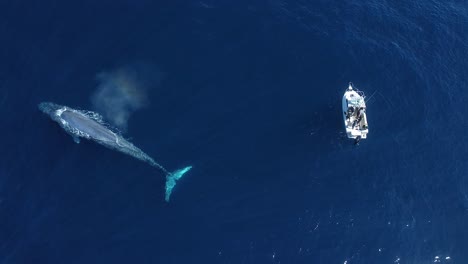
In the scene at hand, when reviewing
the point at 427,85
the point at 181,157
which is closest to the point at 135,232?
the point at 181,157

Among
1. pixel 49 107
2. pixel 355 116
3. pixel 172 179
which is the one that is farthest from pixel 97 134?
pixel 355 116

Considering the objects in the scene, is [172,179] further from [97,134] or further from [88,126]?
[88,126]

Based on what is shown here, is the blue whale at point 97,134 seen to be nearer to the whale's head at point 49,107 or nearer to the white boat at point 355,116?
the whale's head at point 49,107

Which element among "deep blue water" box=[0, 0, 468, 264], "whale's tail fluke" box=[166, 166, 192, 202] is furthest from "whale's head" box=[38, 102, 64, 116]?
"whale's tail fluke" box=[166, 166, 192, 202]

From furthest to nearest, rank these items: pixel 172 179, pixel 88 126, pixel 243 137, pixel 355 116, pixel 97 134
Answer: pixel 355 116
pixel 243 137
pixel 88 126
pixel 97 134
pixel 172 179

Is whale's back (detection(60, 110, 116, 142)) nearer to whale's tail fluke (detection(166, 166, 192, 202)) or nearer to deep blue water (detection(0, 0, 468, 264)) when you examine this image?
deep blue water (detection(0, 0, 468, 264))

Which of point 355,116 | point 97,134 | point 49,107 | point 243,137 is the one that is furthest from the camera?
point 355,116
